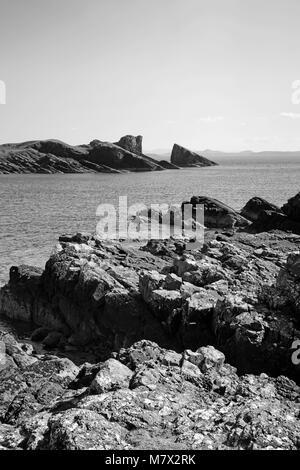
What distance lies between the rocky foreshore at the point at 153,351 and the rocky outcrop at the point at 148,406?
4 cm

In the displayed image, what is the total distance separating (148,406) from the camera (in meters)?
12.0

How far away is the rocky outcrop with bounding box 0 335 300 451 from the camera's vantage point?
1033cm

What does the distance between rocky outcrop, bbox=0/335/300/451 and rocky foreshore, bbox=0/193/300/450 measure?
0.12 ft

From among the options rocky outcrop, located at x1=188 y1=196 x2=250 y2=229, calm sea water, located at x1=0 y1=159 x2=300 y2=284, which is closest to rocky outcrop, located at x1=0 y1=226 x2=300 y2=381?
calm sea water, located at x1=0 y1=159 x2=300 y2=284

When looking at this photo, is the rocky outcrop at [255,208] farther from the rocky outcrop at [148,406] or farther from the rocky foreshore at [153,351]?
the rocky outcrop at [148,406]

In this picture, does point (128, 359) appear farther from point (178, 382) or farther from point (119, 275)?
point (119, 275)

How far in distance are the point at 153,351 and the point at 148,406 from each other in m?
4.12

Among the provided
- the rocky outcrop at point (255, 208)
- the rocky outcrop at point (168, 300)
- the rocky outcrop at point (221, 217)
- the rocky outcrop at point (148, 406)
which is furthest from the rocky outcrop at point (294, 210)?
the rocky outcrop at point (148, 406)

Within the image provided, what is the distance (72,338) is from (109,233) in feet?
89.0

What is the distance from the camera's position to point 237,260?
95.5ft

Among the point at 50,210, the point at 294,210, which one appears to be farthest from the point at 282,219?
the point at 50,210

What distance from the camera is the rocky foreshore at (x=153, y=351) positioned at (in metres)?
10.8

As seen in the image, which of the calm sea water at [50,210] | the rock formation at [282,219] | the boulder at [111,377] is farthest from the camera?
the rock formation at [282,219]

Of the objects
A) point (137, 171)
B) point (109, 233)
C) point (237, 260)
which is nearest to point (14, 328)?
point (237, 260)
